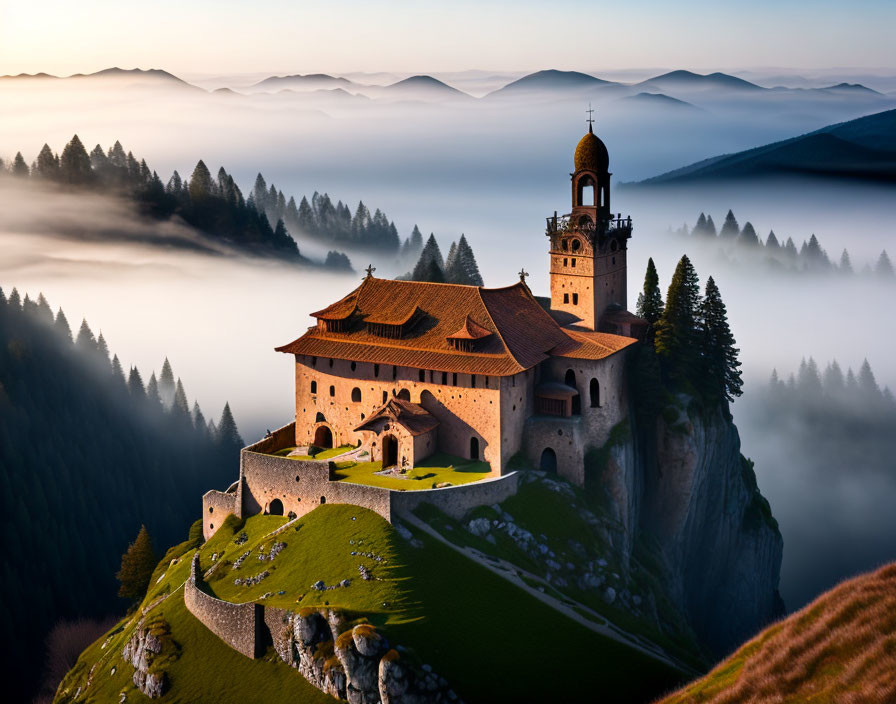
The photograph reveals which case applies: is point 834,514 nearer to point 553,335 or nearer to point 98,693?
point 553,335

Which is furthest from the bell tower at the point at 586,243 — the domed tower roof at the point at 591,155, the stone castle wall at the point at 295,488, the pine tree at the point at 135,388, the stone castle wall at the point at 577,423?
the pine tree at the point at 135,388

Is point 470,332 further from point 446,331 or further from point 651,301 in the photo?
point 651,301

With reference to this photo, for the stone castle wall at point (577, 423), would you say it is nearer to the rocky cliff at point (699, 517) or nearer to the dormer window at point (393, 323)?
the rocky cliff at point (699, 517)

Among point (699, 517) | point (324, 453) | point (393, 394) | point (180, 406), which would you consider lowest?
point (180, 406)

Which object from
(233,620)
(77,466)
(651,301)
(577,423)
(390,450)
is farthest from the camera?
(77,466)

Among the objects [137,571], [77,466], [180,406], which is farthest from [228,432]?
[137,571]

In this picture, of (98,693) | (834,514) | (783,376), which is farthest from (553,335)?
(783,376)

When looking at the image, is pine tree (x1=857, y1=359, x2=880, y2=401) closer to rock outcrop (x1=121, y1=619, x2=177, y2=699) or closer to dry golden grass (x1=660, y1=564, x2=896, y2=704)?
dry golden grass (x1=660, y1=564, x2=896, y2=704)
